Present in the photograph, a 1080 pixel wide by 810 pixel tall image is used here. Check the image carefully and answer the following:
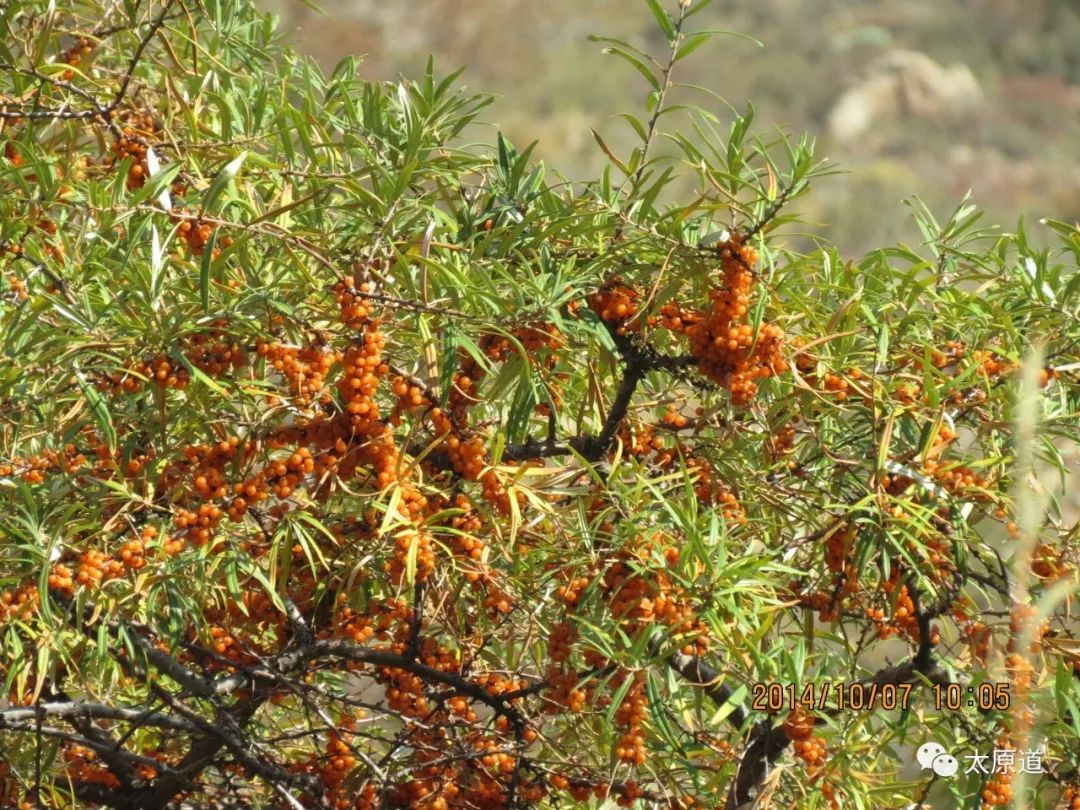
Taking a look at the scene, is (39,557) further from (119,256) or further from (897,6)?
(897,6)

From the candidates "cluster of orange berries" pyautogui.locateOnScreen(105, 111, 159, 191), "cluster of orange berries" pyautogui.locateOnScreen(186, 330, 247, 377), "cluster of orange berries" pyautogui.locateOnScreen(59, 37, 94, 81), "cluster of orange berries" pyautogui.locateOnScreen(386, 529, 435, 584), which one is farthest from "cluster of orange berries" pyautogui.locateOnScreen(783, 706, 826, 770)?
"cluster of orange berries" pyautogui.locateOnScreen(59, 37, 94, 81)

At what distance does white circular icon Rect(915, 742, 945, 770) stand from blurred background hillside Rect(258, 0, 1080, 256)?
558 inches

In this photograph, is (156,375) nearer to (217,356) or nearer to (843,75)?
(217,356)

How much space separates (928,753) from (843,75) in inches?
721

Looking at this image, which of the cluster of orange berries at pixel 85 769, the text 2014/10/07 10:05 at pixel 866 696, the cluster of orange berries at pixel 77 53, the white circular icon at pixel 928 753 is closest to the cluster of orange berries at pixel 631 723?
Answer: the text 2014/10/07 10:05 at pixel 866 696

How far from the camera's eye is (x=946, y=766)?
55.1 inches

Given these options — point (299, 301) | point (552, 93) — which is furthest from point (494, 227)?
point (552, 93)

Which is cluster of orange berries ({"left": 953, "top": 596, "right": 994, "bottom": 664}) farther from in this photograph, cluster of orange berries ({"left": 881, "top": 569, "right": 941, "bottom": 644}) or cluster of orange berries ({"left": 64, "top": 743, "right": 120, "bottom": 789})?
cluster of orange berries ({"left": 64, "top": 743, "right": 120, "bottom": 789})

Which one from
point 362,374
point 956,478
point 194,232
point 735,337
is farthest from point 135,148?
point 956,478

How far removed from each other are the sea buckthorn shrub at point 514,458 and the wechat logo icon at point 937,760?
0.02 meters

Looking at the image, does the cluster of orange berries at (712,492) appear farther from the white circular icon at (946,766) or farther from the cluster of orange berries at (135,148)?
the cluster of orange berries at (135,148)

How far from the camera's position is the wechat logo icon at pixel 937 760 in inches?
55.0

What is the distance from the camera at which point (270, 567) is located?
1.26 m

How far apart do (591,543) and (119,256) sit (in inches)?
25.2
